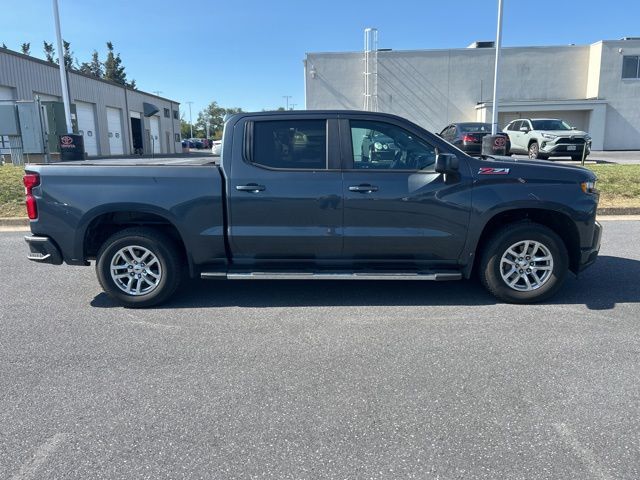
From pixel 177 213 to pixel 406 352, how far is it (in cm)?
253

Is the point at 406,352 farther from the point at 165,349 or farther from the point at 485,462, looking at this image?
the point at 165,349

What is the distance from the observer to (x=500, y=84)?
31.2 m

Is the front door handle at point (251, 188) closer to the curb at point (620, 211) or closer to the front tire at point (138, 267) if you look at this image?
the front tire at point (138, 267)

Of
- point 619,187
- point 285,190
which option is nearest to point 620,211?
point 619,187

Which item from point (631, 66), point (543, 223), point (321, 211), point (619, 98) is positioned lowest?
point (543, 223)

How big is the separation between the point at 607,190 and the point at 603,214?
150cm

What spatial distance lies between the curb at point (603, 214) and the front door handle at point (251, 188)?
24.6ft

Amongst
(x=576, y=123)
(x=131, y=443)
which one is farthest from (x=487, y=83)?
(x=131, y=443)

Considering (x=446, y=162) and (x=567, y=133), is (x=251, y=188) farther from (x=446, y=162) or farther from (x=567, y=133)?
(x=567, y=133)

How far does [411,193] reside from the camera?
15.2 ft

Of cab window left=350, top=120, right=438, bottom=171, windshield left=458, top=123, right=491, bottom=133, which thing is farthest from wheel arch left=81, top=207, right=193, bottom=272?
windshield left=458, top=123, right=491, bottom=133

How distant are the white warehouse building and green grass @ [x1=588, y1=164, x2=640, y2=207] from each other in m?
19.2

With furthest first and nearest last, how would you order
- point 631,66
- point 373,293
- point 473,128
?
point 631,66 < point 473,128 < point 373,293

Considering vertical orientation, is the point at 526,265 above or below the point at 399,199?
below
